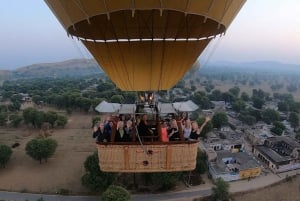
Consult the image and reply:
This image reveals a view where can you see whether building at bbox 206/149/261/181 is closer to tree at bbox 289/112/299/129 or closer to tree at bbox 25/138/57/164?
tree at bbox 25/138/57/164

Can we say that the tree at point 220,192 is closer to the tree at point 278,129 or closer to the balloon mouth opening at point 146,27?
the balloon mouth opening at point 146,27

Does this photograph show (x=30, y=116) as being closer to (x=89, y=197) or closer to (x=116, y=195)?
(x=89, y=197)

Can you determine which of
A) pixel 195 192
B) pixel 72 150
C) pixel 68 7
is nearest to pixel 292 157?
pixel 195 192

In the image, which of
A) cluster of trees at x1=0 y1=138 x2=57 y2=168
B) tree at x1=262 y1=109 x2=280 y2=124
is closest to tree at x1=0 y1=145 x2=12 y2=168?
cluster of trees at x1=0 y1=138 x2=57 y2=168

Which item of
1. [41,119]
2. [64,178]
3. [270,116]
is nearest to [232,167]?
[64,178]

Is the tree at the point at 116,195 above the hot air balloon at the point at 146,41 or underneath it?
underneath

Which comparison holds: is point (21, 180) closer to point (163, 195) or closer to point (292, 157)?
point (163, 195)

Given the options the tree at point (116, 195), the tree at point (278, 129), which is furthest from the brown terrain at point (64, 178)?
the tree at point (278, 129)
